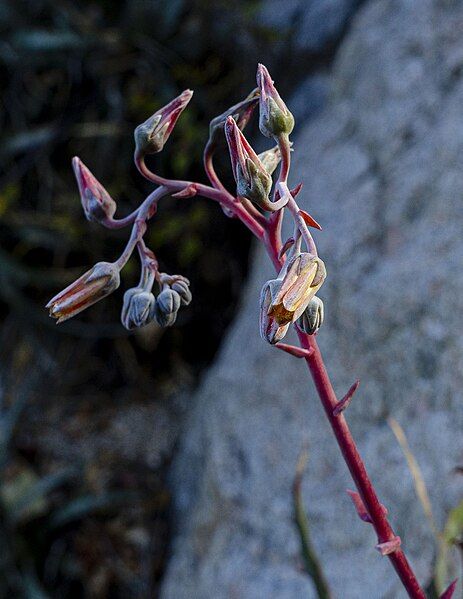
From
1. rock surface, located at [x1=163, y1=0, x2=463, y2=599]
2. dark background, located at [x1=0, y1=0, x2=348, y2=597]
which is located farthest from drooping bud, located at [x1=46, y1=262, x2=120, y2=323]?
dark background, located at [x1=0, y1=0, x2=348, y2=597]

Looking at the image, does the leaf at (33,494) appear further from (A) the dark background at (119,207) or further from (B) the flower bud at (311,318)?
(B) the flower bud at (311,318)

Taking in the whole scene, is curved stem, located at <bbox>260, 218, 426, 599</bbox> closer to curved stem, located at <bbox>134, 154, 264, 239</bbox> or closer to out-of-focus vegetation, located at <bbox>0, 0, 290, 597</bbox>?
curved stem, located at <bbox>134, 154, 264, 239</bbox>

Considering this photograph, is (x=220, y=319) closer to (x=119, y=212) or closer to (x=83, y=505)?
(x=119, y=212)

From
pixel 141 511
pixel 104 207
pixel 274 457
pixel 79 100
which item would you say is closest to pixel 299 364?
pixel 274 457

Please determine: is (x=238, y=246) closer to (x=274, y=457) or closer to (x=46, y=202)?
(x=46, y=202)

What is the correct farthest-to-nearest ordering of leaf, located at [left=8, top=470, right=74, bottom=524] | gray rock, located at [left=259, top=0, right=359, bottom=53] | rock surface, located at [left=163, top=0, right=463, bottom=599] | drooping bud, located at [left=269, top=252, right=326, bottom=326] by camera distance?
gray rock, located at [left=259, top=0, right=359, bottom=53]
leaf, located at [left=8, top=470, right=74, bottom=524]
rock surface, located at [left=163, top=0, right=463, bottom=599]
drooping bud, located at [left=269, top=252, right=326, bottom=326]

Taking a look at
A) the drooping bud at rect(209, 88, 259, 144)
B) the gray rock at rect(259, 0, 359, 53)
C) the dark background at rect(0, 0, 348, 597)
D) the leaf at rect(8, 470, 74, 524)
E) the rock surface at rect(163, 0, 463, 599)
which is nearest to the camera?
the drooping bud at rect(209, 88, 259, 144)
